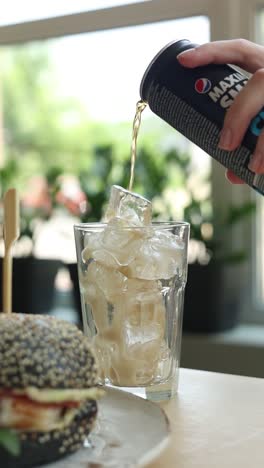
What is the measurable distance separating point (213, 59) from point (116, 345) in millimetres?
323

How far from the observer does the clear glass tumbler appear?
2.48 ft

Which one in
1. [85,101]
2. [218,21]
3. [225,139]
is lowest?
[225,139]

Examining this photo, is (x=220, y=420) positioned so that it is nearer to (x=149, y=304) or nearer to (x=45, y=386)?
(x=149, y=304)

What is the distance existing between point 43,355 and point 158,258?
25 centimetres

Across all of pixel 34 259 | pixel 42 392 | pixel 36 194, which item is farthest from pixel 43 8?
pixel 42 392

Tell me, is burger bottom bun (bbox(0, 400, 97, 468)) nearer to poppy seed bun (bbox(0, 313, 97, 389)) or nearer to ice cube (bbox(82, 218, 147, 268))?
poppy seed bun (bbox(0, 313, 97, 389))

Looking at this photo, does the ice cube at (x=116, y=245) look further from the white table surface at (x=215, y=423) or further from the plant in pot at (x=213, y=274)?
the plant in pot at (x=213, y=274)

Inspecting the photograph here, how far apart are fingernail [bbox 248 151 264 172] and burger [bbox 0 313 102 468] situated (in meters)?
0.29

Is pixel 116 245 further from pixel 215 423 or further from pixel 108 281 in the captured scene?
pixel 215 423

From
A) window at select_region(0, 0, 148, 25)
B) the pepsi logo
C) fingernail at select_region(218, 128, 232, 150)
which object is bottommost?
fingernail at select_region(218, 128, 232, 150)

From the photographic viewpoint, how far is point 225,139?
76 cm

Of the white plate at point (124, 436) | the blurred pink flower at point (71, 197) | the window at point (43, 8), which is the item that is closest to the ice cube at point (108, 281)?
the white plate at point (124, 436)

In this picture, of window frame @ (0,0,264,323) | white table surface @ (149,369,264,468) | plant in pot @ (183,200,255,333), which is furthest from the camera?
window frame @ (0,0,264,323)

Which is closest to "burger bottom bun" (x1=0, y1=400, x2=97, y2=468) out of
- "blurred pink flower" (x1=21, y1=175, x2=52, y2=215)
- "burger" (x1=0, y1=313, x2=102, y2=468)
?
"burger" (x1=0, y1=313, x2=102, y2=468)
